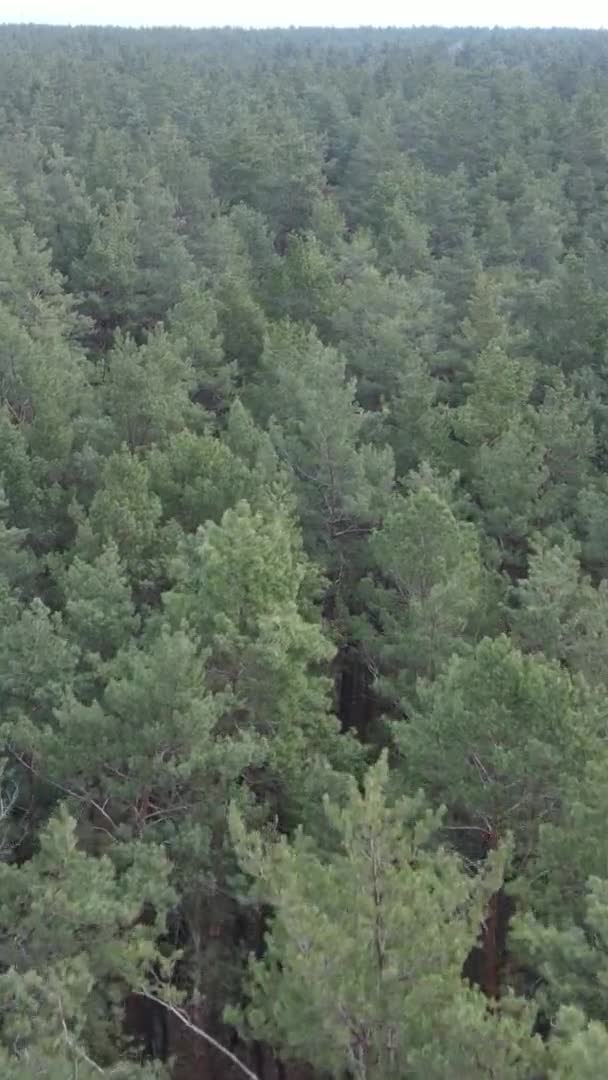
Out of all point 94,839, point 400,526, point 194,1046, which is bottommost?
point 194,1046

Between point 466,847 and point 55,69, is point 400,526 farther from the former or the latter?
point 55,69

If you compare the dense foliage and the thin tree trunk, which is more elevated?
the dense foliage

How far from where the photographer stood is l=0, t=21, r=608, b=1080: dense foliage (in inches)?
407

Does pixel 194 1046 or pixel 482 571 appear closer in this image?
pixel 194 1046

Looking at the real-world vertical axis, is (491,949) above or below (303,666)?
below

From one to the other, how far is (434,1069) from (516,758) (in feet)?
14.9

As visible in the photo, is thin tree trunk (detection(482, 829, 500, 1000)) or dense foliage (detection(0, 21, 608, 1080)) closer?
dense foliage (detection(0, 21, 608, 1080))

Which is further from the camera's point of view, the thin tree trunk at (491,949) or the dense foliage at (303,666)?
the thin tree trunk at (491,949)

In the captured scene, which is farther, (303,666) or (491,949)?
(303,666)

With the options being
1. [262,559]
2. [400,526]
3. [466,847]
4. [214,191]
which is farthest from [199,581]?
[214,191]

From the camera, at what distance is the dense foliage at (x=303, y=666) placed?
1034cm

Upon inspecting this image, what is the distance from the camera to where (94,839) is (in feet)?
51.6

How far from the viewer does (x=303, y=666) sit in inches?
643

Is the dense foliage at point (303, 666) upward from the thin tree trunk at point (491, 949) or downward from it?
upward
